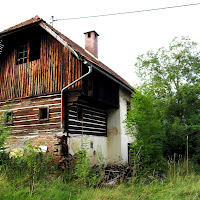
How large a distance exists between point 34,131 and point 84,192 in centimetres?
541

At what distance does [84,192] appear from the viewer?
5875mm

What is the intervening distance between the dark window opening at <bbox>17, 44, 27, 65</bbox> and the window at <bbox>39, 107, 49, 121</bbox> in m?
2.93

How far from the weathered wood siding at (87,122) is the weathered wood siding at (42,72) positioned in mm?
1436

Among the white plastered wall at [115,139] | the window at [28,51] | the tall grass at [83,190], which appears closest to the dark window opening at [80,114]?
the white plastered wall at [115,139]

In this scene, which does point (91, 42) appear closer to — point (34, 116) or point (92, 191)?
point (34, 116)

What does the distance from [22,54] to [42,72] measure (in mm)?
2057

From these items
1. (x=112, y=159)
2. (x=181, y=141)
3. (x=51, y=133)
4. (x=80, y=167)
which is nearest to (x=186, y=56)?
(x=181, y=141)

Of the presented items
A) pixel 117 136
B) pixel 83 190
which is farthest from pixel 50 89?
pixel 83 190

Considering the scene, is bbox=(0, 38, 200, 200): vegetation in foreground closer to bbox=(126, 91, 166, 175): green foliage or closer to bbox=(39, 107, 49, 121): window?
bbox=(126, 91, 166, 175): green foliage

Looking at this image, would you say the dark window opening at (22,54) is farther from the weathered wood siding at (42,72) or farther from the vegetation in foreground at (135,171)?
the vegetation in foreground at (135,171)

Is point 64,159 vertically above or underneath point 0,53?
underneath

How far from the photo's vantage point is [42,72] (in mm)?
10781

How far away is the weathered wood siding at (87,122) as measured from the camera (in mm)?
10328

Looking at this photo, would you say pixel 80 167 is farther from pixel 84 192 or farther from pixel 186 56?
pixel 186 56
